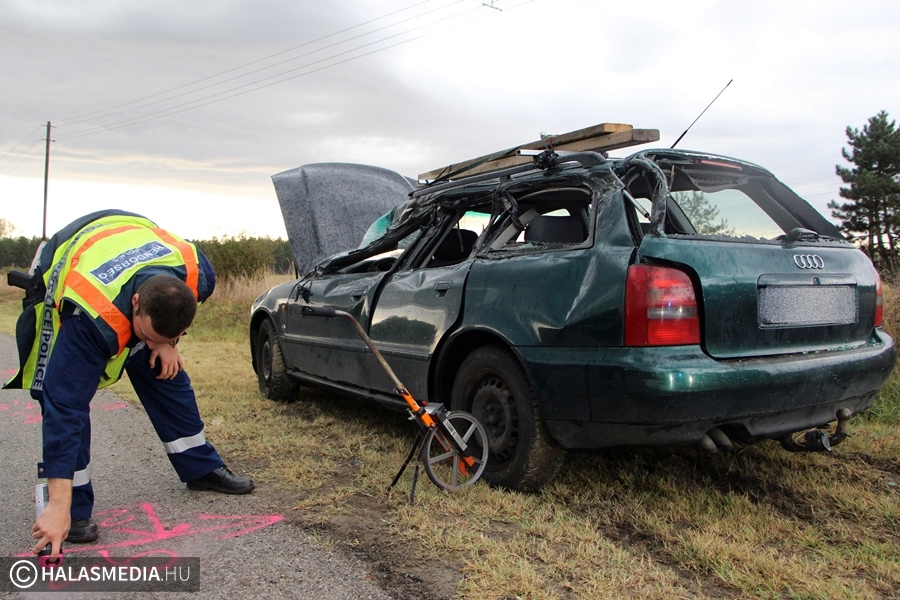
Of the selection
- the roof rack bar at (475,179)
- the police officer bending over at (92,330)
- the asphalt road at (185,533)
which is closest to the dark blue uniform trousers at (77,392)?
the police officer bending over at (92,330)

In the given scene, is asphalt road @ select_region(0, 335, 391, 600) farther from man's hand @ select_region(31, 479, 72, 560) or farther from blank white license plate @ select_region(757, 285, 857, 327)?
blank white license plate @ select_region(757, 285, 857, 327)

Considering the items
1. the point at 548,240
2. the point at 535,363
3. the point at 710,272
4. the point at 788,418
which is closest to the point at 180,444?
the point at 535,363

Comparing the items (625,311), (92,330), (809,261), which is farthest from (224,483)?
(809,261)

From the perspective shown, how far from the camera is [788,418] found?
10.0ft

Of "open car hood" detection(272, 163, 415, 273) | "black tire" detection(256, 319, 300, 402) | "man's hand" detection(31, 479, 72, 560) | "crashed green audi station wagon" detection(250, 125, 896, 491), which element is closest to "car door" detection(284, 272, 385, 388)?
"crashed green audi station wagon" detection(250, 125, 896, 491)

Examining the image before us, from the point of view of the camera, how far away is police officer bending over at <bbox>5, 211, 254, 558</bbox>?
2600 mm

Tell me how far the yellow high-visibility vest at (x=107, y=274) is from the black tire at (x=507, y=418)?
135 cm

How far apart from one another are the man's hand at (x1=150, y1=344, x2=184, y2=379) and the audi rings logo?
8.83ft

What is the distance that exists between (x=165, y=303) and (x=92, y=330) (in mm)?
312

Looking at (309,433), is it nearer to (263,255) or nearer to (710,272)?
(710,272)

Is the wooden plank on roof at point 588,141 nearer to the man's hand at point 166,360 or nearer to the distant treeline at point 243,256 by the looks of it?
the man's hand at point 166,360

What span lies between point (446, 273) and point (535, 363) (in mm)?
882

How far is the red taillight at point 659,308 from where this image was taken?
2.81 meters

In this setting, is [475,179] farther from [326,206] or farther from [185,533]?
[326,206]
